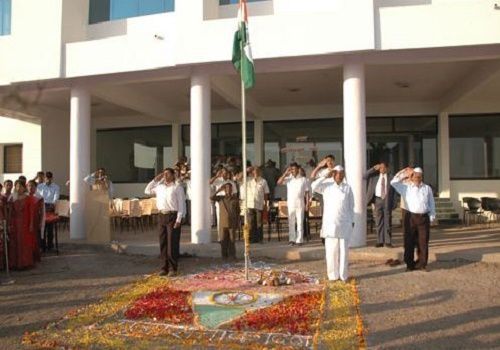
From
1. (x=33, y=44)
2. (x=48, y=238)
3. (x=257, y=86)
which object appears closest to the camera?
(x=48, y=238)

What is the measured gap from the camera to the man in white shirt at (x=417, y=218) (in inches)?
331

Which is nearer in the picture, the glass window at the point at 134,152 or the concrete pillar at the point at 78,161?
the concrete pillar at the point at 78,161

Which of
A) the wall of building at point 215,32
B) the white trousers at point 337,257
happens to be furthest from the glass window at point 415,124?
the white trousers at point 337,257

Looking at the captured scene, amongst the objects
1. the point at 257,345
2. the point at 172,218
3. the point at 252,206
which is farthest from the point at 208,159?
the point at 257,345

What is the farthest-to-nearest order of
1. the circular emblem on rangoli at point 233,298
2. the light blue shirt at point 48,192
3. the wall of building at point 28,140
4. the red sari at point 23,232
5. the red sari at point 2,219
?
the wall of building at point 28,140, the light blue shirt at point 48,192, the red sari at point 23,232, the red sari at point 2,219, the circular emblem on rangoli at point 233,298

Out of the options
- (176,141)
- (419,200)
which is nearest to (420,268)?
(419,200)

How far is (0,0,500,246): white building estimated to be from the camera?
9.70 metres

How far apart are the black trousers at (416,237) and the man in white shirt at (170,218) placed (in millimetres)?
3733

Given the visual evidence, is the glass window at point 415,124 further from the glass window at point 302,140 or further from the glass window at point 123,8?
the glass window at point 123,8

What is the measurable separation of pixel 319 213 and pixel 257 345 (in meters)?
7.26

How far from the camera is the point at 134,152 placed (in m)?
18.7

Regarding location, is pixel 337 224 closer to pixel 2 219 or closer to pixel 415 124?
pixel 2 219

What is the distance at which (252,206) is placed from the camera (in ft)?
36.5

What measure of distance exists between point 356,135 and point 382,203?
1434 millimetres
